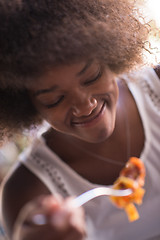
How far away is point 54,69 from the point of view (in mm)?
377

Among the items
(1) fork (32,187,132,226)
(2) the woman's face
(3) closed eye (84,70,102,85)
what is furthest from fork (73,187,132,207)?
(3) closed eye (84,70,102,85)

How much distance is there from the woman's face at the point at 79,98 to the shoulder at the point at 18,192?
7.1 inches

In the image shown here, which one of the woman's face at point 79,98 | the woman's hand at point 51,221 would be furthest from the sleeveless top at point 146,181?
the woman's hand at point 51,221

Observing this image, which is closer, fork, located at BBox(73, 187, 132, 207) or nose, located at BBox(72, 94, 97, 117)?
nose, located at BBox(72, 94, 97, 117)

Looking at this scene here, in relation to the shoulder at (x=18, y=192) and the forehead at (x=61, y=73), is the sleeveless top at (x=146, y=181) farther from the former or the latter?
the forehead at (x=61, y=73)

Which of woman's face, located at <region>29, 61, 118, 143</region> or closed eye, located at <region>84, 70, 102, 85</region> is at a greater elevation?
closed eye, located at <region>84, 70, 102, 85</region>

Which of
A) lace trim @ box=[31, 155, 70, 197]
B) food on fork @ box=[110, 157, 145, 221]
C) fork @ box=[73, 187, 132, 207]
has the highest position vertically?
food on fork @ box=[110, 157, 145, 221]

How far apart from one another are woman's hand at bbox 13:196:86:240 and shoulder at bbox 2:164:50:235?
302 mm

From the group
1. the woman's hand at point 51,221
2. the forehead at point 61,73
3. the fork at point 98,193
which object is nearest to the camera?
the woman's hand at point 51,221

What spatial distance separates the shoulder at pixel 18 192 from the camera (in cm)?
59

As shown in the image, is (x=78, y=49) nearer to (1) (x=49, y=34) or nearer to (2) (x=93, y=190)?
(1) (x=49, y=34)

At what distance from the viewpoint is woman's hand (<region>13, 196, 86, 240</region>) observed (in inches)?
10.1

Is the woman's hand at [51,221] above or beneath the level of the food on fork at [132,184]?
above

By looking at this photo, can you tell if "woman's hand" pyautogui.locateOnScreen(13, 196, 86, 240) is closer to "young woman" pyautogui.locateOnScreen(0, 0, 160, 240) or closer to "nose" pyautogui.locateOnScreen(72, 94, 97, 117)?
"young woman" pyautogui.locateOnScreen(0, 0, 160, 240)
